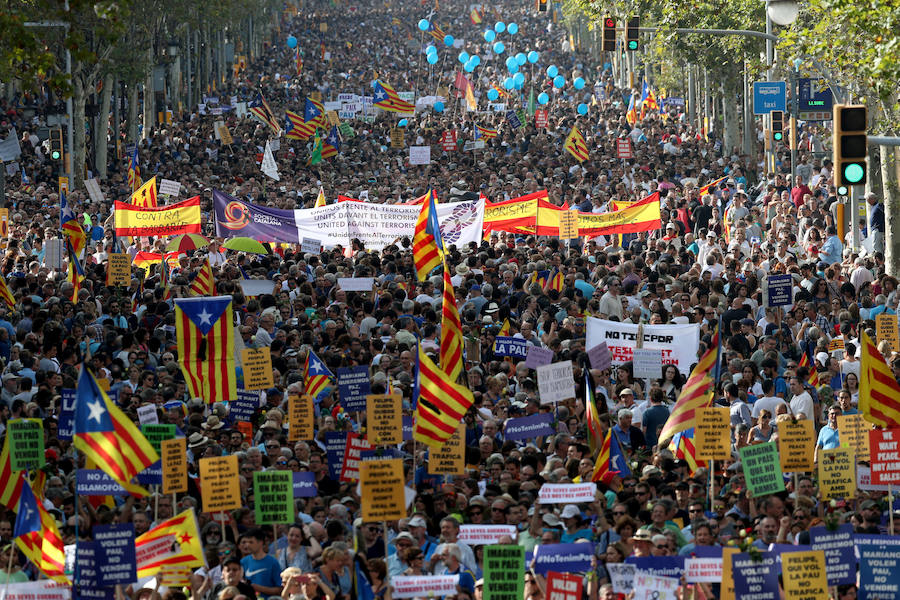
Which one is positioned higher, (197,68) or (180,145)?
(197,68)

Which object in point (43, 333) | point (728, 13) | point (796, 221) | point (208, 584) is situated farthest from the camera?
point (728, 13)

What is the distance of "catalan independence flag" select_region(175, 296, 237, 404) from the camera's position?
1603 centimetres

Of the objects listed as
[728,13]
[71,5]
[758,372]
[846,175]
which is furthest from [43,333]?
[728,13]

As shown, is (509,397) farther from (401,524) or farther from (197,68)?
(197,68)

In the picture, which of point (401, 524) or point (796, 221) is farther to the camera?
point (796, 221)

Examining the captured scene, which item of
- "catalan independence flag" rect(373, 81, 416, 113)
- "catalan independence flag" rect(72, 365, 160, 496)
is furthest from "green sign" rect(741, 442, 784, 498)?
"catalan independence flag" rect(373, 81, 416, 113)

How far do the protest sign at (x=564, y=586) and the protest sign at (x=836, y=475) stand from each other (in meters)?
3.44

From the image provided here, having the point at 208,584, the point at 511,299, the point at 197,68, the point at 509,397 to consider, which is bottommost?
the point at 208,584

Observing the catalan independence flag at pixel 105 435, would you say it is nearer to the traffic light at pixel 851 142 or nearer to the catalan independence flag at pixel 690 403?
the catalan independence flag at pixel 690 403

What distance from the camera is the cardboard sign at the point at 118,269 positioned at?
22594 millimetres

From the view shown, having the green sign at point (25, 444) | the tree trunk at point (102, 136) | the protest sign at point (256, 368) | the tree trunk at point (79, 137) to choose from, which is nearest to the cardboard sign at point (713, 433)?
the protest sign at point (256, 368)

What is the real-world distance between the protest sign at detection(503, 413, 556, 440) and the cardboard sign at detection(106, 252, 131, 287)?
9177 millimetres

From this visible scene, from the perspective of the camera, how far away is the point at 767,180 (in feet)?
119

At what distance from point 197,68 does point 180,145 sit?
72.5 ft
